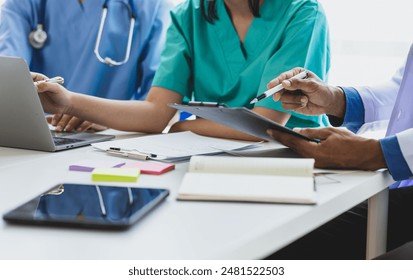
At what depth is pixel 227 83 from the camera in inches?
54.4

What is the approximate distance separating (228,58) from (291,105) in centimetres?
34

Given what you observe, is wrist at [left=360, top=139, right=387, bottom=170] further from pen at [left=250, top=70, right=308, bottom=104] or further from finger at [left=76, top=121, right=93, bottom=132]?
finger at [left=76, top=121, right=93, bottom=132]

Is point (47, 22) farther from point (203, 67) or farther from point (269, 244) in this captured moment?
point (269, 244)

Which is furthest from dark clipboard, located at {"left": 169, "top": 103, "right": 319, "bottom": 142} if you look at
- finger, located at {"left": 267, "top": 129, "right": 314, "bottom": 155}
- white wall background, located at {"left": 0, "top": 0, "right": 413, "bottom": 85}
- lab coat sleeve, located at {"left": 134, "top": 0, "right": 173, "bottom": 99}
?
white wall background, located at {"left": 0, "top": 0, "right": 413, "bottom": 85}

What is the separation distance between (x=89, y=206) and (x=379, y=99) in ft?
2.45

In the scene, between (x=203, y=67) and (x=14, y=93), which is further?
(x=203, y=67)

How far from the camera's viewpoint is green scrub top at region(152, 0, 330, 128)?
1.29 metres

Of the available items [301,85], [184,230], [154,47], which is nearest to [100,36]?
[154,47]

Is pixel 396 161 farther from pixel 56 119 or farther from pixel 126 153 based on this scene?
pixel 56 119

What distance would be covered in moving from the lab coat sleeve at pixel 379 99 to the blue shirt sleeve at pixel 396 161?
289 millimetres

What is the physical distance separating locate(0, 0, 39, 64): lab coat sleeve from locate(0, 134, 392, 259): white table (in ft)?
2.97

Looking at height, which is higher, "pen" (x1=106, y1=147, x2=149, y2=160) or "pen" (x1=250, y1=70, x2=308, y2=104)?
"pen" (x1=250, y1=70, x2=308, y2=104)
